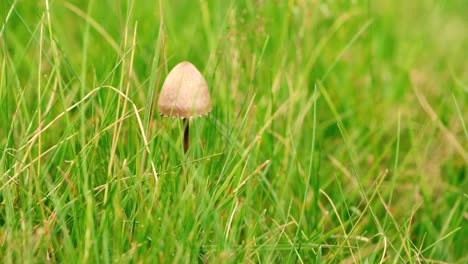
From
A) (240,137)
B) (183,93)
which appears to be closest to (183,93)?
(183,93)

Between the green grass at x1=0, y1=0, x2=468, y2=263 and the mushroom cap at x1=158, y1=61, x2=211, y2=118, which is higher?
the mushroom cap at x1=158, y1=61, x2=211, y2=118

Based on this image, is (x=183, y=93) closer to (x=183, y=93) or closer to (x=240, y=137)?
(x=183, y=93)

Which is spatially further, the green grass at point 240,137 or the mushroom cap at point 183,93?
the mushroom cap at point 183,93

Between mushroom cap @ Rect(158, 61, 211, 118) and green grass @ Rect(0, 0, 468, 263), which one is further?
mushroom cap @ Rect(158, 61, 211, 118)

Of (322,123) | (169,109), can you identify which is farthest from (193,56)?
(169,109)

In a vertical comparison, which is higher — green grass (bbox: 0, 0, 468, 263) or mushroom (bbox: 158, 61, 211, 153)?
mushroom (bbox: 158, 61, 211, 153)

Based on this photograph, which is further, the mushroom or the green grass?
the mushroom
